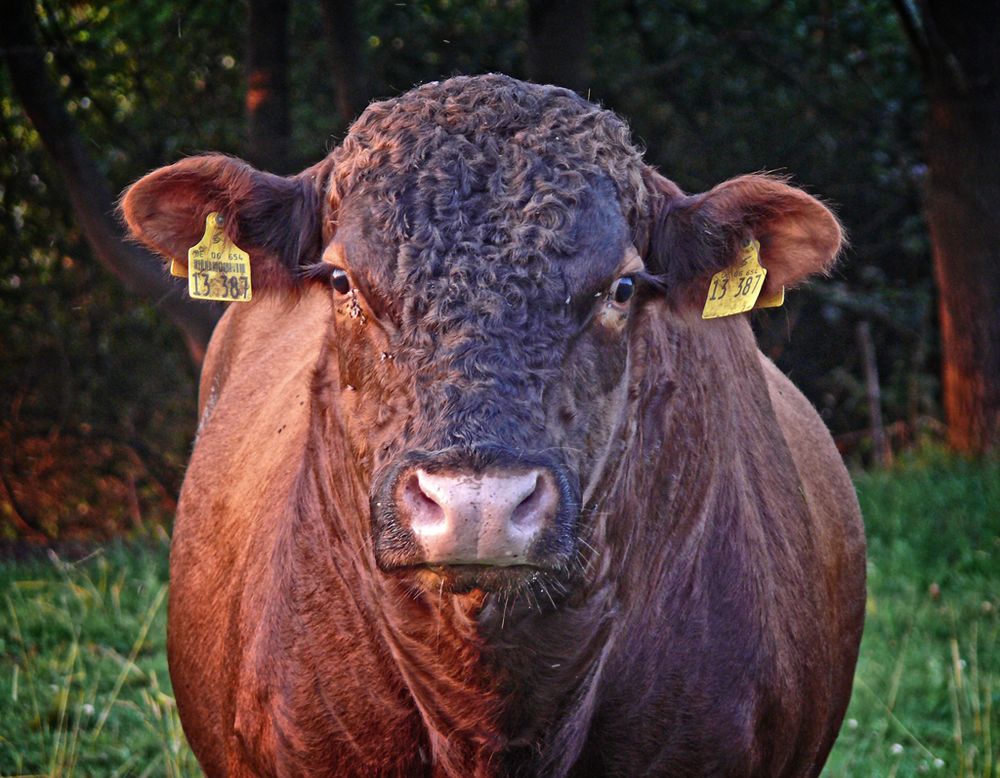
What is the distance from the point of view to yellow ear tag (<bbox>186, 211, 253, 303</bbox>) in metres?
3.31

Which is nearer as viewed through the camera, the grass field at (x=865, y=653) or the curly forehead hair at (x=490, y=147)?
the curly forehead hair at (x=490, y=147)

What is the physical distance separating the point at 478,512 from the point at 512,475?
Answer: 0.32 ft

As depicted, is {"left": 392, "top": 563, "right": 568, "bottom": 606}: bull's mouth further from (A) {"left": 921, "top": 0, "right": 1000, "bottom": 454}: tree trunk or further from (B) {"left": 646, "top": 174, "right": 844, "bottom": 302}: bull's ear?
(A) {"left": 921, "top": 0, "right": 1000, "bottom": 454}: tree trunk

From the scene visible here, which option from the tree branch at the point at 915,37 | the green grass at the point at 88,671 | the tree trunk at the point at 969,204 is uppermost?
the tree branch at the point at 915,37

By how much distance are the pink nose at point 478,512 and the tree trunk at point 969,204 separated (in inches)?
309

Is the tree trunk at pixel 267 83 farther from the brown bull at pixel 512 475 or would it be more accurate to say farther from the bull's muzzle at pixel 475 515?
the bull's muzzle at pixel 475 515

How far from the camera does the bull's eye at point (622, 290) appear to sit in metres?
2.81

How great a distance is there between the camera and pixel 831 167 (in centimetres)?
1239

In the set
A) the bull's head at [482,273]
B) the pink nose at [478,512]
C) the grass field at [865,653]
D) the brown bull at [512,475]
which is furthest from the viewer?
the grass field at [865,653]

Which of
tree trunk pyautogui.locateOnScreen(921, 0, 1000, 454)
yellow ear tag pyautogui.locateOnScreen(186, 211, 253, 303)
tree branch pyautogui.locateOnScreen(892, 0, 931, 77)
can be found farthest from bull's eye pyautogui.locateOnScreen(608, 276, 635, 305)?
tree branch pyautogui.locateOnScreen(892, 0, 931, 77)

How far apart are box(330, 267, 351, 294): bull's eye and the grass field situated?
98.1 inches

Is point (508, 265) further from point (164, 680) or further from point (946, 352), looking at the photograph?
point (946, 352)

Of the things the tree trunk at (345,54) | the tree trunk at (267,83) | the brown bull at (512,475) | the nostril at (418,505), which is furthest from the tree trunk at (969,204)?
the nostril at (418,505)

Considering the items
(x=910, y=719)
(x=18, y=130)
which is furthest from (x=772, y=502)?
(x=18, y=130)
